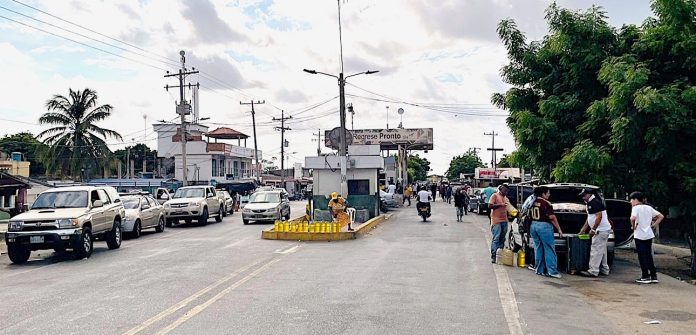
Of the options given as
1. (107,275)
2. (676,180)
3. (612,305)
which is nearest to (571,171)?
(676,180)

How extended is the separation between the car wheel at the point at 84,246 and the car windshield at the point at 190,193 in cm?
1267

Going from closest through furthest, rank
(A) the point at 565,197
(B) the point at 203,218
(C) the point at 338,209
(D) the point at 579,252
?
1. (D) the point at 579,252
2. (A) the point at 565,197
3. (C) the point at 338,209
4. (B) the point at 203,218

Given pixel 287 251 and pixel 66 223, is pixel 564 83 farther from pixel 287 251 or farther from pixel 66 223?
pixel 66 223

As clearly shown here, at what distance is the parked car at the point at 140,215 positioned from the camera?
22.4 meters

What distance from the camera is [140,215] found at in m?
23.0

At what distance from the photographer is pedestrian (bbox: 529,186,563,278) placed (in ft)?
42.0

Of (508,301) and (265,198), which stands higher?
(265,198)

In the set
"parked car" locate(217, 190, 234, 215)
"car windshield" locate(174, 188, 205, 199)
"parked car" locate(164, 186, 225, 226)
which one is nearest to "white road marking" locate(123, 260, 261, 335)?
"parked car" locate(164, 186, 225, 226)

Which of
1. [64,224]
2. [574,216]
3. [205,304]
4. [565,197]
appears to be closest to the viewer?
[205,304]

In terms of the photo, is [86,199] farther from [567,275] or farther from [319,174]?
[319,174]

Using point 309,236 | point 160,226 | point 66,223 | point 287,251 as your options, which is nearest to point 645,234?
point 287,251

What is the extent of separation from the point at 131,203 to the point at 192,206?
461cm

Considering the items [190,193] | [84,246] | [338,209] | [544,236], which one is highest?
[190,193]

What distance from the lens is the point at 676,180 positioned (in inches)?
558
